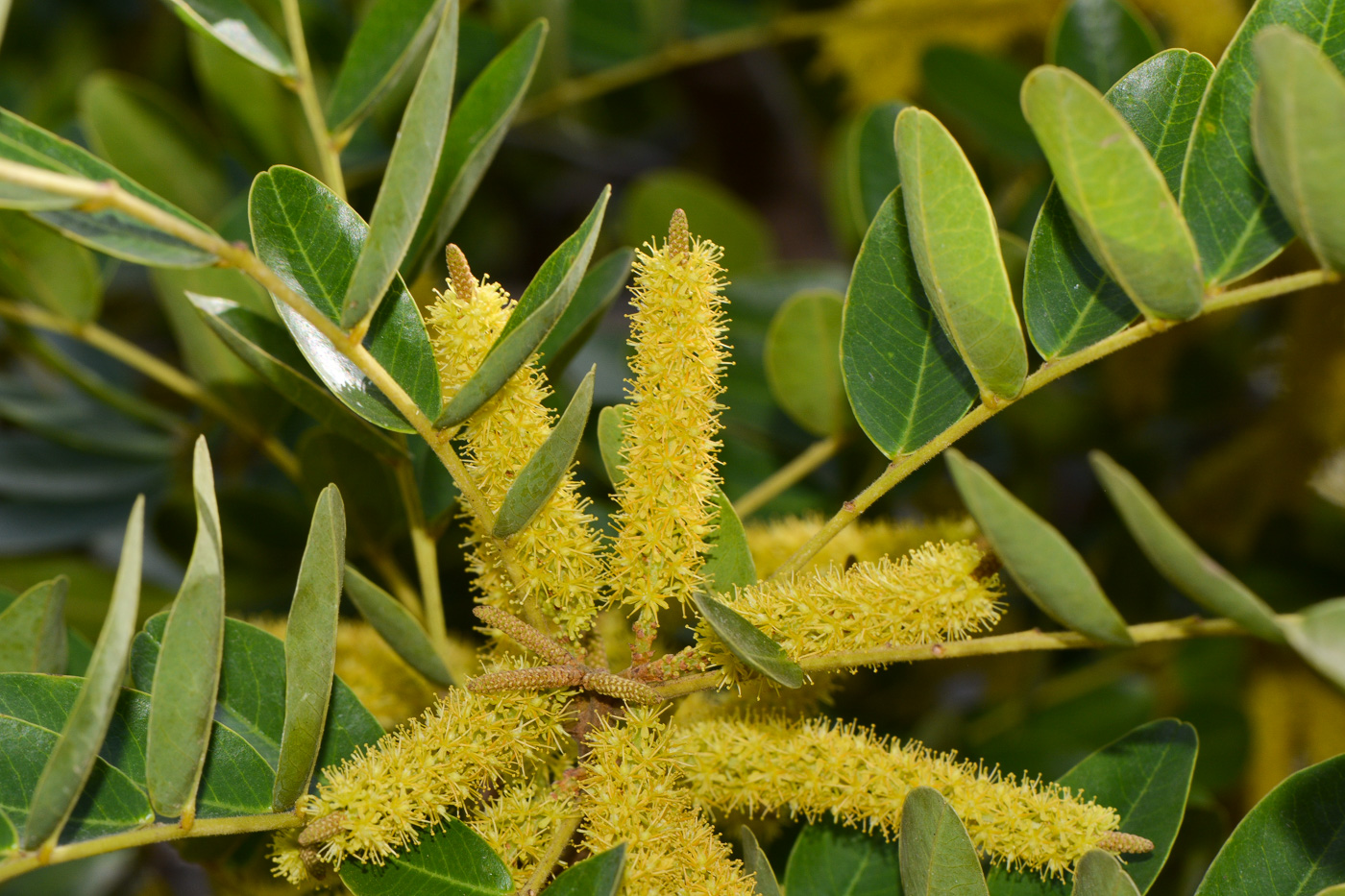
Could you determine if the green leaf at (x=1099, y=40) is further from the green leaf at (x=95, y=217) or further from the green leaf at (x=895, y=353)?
the green leaf at (x=95, y=217)

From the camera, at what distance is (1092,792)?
0.86 metres

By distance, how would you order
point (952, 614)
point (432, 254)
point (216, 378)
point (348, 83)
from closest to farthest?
1. point (952, 614)
2. point (432, 254)
3. point (348, 83)
4. point (216, 378)

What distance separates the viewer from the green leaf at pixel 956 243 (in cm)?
68

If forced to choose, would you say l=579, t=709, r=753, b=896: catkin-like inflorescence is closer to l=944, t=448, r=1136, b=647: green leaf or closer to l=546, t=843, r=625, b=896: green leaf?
l=546, t=843, r=625, b=896: green leaf

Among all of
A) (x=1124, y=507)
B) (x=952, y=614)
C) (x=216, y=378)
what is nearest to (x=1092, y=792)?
(x=952, y=614)

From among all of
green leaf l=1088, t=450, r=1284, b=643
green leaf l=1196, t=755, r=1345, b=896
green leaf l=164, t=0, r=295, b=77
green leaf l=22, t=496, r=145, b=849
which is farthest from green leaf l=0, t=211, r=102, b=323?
green leaf l=1196, t=755, r=1345, b=896

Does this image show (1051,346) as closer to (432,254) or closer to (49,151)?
(432,254)

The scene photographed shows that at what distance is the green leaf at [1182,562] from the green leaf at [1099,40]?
30.4 inches

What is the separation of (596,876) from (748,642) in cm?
17

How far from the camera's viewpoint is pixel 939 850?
71 centimetres

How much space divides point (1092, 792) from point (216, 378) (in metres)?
0.96

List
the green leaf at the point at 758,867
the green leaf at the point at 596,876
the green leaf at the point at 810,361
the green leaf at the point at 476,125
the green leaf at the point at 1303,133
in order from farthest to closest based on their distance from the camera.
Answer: the green leaf at the point at 810,361 → the green leaf at the point at 476,125 → the green leaf at the point at 758,867 → the green leaf at the point at 596,876 → the green leaf at the point at 1303,133

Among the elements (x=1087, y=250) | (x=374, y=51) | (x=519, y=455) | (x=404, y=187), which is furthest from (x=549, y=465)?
(x=374, y=51)

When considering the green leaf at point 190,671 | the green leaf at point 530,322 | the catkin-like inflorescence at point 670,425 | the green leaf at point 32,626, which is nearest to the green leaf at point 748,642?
the catkin-like inflorescence at point 670,425
